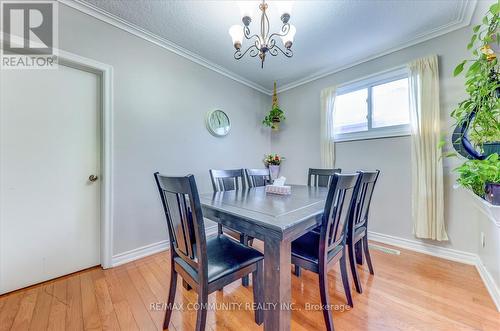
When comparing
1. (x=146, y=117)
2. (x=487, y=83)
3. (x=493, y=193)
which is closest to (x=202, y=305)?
(x=493, y=193)

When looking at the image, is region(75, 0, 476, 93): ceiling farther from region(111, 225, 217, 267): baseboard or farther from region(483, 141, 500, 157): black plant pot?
region(111, 225, 217, 267): baseboard

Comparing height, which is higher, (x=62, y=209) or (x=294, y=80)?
(x=294, y=80)

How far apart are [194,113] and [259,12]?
1425 mm

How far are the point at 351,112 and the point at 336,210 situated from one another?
229 centimetres

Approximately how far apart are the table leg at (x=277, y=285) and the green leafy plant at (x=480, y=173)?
4.42 feet

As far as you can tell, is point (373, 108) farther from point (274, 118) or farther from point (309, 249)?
point (309, 249)

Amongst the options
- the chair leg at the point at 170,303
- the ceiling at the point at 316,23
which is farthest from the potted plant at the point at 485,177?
the chair leg at the point at 170,303

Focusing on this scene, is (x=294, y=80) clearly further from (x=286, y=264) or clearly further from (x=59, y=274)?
(x=59, y=274)

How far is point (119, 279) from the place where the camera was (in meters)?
1.79

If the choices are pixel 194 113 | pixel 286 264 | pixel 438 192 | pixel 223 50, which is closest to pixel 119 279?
pixel 286 264

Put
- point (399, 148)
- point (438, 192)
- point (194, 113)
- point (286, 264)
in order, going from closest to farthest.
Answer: point (286, 264) → point (438, 192) → point (399, 148) → point (194, 113)

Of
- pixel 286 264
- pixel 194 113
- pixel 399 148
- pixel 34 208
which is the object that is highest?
pixel 194 113

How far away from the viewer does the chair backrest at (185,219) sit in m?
0.95

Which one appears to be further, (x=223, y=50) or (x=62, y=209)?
(x=223, y=50)
